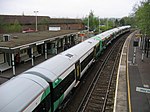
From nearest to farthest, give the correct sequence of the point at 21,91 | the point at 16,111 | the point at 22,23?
the point at 16,111 → the point at 21,91 → the point at 22,23

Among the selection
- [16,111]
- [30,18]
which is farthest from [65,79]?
[30,18]

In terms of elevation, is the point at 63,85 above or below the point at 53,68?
below

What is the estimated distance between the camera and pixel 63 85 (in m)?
9.83

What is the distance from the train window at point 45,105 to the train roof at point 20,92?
484 mm

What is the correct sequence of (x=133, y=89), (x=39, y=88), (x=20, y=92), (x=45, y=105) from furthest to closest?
(x=133, y=89)
(x=45, y=105)
(x=39, y=88)
(x=20, y=92)

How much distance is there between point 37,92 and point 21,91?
0.62 meters

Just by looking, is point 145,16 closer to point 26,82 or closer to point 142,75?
point 142,75

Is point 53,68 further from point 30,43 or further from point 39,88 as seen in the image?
point 30,43

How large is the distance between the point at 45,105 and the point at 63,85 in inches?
92.3

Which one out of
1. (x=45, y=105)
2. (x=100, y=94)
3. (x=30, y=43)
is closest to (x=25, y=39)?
(x=30, y=43)

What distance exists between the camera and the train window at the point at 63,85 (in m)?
8.73

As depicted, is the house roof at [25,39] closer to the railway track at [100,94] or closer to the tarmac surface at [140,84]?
the railway track at [100,94]

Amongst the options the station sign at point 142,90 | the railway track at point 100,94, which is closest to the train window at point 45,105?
the railway track at point 100,94

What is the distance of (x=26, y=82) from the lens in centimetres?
731
